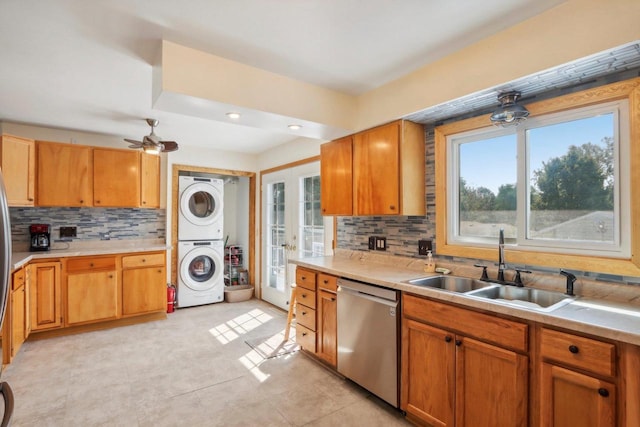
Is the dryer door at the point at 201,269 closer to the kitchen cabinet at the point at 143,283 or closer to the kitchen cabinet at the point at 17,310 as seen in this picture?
the kitchen cabinet at the point at 143,283

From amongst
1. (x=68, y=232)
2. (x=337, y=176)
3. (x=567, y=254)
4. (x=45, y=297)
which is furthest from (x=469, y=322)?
(x=68, y=232)

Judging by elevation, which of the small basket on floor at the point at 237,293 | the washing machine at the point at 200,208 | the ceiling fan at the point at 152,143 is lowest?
the small basket on floor at the point at 237,293

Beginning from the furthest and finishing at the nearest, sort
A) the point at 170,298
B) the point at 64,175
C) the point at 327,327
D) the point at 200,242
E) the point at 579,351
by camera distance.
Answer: the point at 200,242 → the point at 170,298 → the point at 64,175 → the point at 327,327 → the point at 579,351

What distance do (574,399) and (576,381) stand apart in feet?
0.28

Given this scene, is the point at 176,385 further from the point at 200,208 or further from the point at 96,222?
the point at 200,208

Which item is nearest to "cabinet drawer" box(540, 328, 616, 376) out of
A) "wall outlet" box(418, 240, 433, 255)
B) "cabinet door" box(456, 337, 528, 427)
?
"cabinet door" box(456, 337, 528, 427)

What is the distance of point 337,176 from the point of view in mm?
3141

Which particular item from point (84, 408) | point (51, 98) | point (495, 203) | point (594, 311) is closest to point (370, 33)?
point (495, 203)

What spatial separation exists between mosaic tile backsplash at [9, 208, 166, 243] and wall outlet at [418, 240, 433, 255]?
3709 mm

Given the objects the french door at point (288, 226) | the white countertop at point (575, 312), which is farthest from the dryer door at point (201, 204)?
the white countertop at point (575, 312)

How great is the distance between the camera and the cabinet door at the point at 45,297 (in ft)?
11.1

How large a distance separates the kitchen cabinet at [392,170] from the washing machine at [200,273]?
2.95 m

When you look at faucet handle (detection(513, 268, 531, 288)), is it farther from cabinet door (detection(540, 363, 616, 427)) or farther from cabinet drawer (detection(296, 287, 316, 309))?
cabinet drawer (detection(296, 287, 316, 309))

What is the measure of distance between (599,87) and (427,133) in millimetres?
1120
